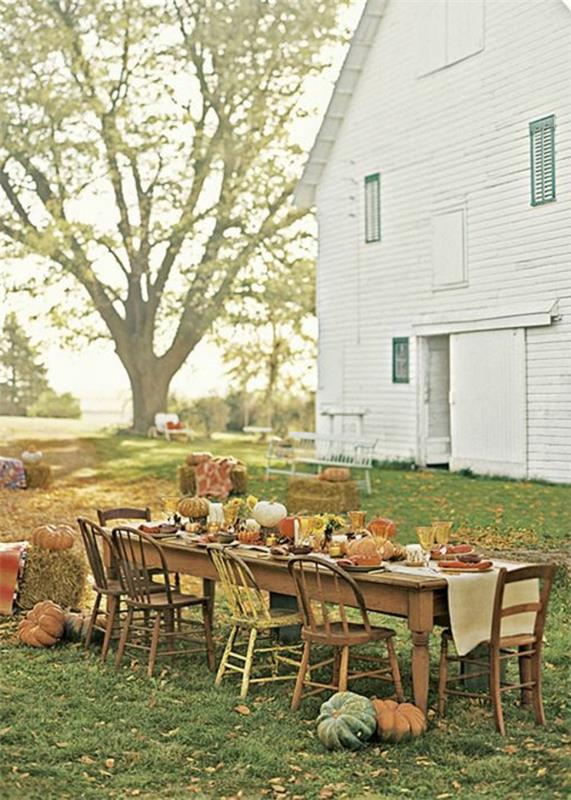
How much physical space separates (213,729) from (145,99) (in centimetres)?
1395

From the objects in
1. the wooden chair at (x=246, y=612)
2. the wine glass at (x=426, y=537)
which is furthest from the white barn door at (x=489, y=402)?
the wooden chair at (x=246, y=612)

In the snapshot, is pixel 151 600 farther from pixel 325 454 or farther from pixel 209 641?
pixel 325 454

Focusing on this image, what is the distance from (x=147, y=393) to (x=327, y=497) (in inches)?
316

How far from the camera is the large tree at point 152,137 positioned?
55.9 feet

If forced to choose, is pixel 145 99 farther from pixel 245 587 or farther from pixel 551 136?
pixel 245 587

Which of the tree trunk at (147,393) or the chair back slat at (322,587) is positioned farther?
the tree trunk at (147,393)

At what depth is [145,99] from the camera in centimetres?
1758

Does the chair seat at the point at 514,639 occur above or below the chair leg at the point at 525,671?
above

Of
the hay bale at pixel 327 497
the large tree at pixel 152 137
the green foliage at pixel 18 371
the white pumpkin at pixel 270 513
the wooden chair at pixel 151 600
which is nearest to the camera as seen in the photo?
the wooden chair at pixel 151 600

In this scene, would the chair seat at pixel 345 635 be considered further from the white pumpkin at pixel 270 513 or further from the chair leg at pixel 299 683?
the white pumpkin at pixel 270 513

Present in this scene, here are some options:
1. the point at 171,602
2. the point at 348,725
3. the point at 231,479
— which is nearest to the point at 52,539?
the point at 171,602

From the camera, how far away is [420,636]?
478 centimetres

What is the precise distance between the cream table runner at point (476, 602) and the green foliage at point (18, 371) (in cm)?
1360

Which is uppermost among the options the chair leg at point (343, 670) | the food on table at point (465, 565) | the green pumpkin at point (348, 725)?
the food on table at point (465, 565)
